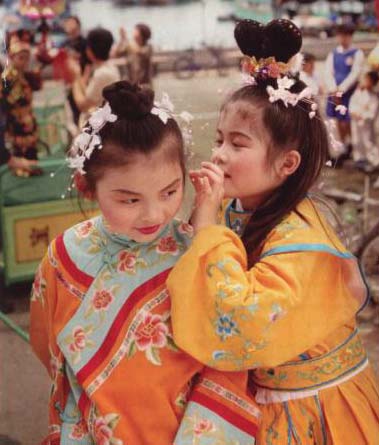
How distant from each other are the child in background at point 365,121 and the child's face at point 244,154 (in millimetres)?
4758

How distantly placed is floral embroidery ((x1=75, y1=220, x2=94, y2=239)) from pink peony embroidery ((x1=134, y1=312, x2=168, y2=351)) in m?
0.30

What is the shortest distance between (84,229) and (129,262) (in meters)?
0.20

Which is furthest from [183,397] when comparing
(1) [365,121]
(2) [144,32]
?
(2) [144,32]

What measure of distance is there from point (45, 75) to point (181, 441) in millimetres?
9413

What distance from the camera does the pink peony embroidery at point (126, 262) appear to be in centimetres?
163

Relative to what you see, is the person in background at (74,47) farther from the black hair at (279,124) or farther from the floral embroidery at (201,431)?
the floral embroidery at (201,431)

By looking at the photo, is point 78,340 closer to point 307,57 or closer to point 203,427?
point 203,427

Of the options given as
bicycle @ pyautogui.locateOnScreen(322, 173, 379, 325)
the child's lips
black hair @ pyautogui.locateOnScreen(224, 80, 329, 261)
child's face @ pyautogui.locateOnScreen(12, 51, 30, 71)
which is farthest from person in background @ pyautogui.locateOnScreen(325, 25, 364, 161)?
the child's lips

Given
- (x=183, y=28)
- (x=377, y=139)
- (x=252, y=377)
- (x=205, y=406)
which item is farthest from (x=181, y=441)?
(x=183, y=28)

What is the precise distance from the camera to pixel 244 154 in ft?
5.32

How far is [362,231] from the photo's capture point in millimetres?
4082

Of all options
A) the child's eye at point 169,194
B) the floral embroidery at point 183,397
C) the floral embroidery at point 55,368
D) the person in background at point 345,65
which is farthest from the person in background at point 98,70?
the floral embroidery at point 183,397

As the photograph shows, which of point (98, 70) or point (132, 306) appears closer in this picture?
point (132, 306)

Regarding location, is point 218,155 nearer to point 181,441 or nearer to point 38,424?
point 181,441
